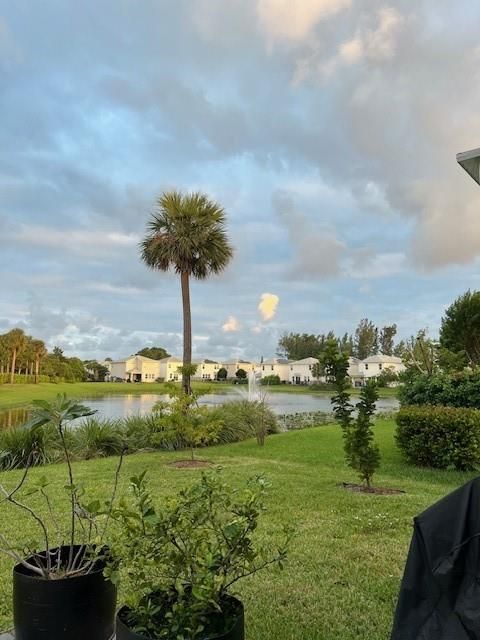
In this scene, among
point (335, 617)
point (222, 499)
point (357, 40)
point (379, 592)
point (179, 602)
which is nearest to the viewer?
point (179, 602)

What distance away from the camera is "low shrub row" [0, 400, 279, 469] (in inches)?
374

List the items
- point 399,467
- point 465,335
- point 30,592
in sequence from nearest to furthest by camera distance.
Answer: point 30,592 < point 399,467 < point 465,335

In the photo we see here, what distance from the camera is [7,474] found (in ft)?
25.7

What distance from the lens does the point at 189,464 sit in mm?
8602

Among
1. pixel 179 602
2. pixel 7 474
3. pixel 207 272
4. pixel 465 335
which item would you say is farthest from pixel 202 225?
pixel 465 335

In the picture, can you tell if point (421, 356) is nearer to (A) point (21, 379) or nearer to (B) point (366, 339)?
(A) point (21, 379)

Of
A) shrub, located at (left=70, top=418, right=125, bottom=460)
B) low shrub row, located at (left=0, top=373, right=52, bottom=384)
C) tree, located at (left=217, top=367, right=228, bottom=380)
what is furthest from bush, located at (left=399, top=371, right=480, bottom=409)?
tree, located at (left=217, top=367, right=228, bottom=380)

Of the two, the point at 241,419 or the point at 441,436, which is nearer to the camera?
the point at 441,436

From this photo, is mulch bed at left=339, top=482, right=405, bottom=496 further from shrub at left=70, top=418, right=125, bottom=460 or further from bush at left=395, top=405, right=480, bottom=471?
shrub at left=70, top=418, right=125, bottom=460

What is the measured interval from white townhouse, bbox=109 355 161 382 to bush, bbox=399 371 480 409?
63801 mm

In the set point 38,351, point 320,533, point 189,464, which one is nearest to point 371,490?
point 320,533

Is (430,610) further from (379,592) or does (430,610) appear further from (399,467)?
(399,467)

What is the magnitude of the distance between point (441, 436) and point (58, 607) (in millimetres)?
7051

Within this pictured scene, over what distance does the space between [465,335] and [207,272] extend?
2063 cm
